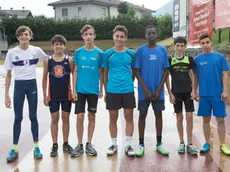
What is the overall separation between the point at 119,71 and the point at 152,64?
545mm

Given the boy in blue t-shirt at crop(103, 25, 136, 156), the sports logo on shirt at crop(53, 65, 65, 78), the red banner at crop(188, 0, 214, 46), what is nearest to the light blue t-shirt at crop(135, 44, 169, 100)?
the boy in blue t-shirt at crop(103, 25, 136, 156)

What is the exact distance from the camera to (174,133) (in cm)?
645

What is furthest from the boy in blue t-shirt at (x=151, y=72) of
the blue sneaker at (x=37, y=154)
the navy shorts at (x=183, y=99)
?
the blue sneaker at (x=37, y=154)

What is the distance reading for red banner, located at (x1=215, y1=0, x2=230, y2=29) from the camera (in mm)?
12578

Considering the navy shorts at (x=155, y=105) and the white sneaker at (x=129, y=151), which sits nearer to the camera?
the white sneaker at (x=129, y=151)

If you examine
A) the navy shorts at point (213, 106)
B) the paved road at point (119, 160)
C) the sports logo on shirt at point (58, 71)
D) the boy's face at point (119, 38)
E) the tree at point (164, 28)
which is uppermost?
the tree at point (164, 28)

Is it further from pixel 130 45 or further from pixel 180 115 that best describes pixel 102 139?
pixel 130 45

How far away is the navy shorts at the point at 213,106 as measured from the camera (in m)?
5.09

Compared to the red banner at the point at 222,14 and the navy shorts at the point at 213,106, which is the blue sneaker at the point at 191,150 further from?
the red banner at the point at 222,14

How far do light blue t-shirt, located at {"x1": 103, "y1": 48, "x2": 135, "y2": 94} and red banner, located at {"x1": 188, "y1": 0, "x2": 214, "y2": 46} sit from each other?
1105 centimetres

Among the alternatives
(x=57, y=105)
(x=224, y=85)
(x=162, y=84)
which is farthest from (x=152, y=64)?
(x=57, y=105)

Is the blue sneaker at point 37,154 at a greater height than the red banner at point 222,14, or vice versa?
the red banner at point 222,14

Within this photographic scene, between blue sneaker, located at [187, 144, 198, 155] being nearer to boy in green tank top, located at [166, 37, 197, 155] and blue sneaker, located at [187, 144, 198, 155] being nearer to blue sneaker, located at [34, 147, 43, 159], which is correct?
boy in green tank top, located at [166, 37, 197, 155]

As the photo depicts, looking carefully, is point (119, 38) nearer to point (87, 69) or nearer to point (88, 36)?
point (88, 36)
